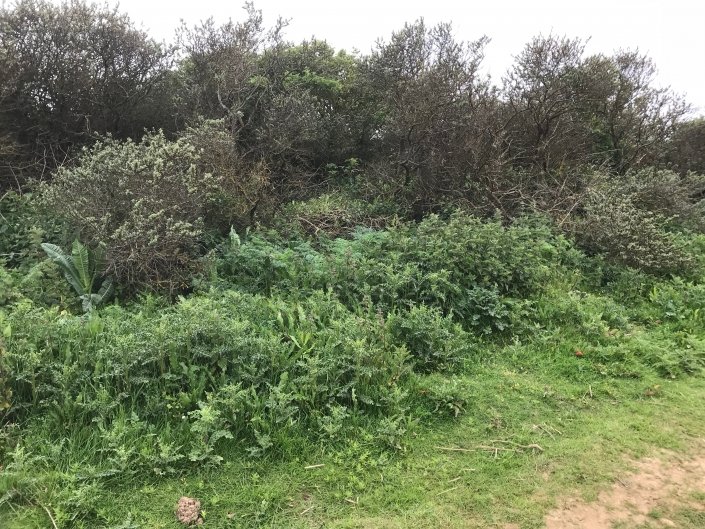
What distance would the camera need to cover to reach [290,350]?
413 centimetres

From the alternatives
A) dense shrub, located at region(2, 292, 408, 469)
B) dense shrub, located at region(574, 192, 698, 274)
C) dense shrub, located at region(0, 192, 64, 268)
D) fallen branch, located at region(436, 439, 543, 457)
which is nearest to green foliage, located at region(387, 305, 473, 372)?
dense shrub, located at region(2, 292, 408, 469)

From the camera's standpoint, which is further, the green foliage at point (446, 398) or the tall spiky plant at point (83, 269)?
the tall spiky plant at point (83, 269)

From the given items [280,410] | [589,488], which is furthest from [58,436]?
[589,488]

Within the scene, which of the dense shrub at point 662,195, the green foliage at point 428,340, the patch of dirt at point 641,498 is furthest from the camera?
the dense shrub at point 662,195

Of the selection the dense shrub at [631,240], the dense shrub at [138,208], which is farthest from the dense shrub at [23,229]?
the dense shrub at [631,240]

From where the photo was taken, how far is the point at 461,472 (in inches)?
126

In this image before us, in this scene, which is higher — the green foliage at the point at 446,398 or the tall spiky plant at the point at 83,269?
the tall spiky plant at the point at 83,269

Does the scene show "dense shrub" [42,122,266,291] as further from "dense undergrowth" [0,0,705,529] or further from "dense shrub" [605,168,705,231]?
"dense shrub" [605,168,705,231]

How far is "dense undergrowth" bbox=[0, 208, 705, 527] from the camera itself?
3.27 metres

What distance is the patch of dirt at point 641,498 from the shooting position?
2799 millimetres

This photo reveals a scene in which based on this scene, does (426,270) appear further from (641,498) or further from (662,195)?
(662,195)

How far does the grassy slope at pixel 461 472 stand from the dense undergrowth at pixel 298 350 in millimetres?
126

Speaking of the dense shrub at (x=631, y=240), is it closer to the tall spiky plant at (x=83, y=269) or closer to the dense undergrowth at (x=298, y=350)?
the dense undergrowth at (x=298, y=350)

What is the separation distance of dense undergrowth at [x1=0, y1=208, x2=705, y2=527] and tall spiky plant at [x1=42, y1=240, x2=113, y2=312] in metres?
0.23
